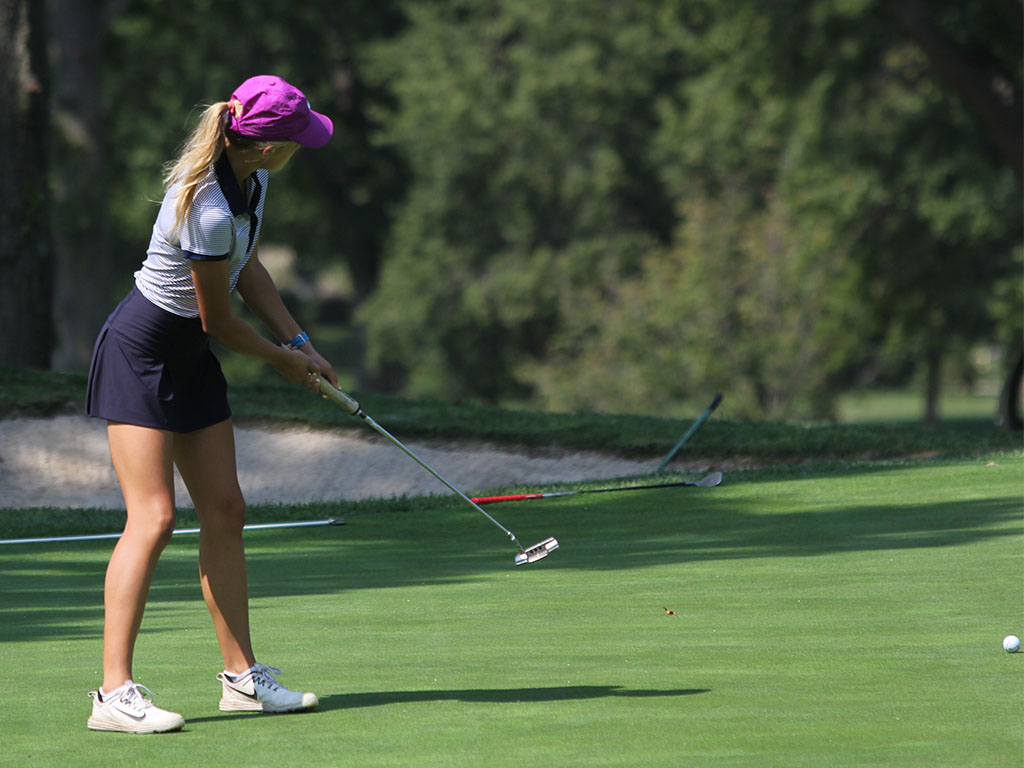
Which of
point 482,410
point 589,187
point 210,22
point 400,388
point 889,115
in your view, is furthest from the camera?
point 400,388

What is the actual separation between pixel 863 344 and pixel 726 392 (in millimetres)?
3029

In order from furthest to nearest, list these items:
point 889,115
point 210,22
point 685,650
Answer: point 210,22, point 889,115, point 685,650

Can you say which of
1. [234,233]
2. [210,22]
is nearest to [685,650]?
[234,233]

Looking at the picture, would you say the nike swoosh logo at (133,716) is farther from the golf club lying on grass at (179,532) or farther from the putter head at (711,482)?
the putter head at (711,482)

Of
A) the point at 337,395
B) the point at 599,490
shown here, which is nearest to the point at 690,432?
the point at 599,490

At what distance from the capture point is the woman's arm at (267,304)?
5.16 m

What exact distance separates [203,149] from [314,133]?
330mm

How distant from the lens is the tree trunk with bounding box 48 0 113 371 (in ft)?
87.1

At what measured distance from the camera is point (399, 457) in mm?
14648

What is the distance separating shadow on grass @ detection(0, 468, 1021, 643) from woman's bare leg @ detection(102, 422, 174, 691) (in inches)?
66.5

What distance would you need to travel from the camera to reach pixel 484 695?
16.5 feet

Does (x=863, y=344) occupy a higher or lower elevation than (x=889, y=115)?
lower

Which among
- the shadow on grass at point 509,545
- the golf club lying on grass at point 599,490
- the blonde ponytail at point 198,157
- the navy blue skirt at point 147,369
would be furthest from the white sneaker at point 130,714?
the golf club lying on grass at point 599,490

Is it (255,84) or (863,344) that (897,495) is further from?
(863,344)
